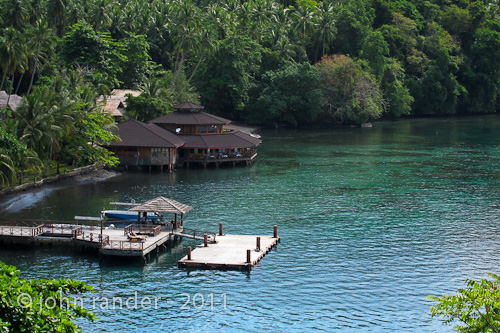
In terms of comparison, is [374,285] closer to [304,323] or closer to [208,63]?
[304,323]

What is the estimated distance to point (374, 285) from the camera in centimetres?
4319

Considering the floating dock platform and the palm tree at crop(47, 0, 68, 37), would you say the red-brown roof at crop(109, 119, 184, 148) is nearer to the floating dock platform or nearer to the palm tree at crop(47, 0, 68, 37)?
the floating dock platform

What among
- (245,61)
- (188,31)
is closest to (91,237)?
(188,31)

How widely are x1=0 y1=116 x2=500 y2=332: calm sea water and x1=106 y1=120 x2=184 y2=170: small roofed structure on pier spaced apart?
9.90ft

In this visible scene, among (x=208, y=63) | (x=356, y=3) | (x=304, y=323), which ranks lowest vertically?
(x=304, y=323)

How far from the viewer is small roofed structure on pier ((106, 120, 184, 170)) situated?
85438 mm

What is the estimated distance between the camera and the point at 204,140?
91562 millimetres

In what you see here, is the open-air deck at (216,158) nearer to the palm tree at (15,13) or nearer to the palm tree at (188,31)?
the palm tree at (188,31)

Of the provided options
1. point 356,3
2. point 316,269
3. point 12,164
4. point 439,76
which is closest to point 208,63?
point 356,3

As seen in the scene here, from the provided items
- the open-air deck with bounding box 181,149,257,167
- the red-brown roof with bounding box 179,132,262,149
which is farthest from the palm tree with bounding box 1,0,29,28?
the open-air deck with bounding box 181,149,257,167

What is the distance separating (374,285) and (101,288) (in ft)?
57.2

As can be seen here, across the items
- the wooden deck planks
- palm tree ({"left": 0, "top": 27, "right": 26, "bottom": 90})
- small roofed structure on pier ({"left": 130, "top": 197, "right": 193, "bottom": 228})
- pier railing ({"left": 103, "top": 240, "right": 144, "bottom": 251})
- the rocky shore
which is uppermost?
palm tree ({"left": 0, "top": 27, "right": 26, "bottom": 90})

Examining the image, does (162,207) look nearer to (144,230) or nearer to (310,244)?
(144,230)

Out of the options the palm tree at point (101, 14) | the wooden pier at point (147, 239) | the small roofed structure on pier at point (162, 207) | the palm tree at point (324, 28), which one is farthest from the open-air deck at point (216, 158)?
the palm tree at point (324, 28)
